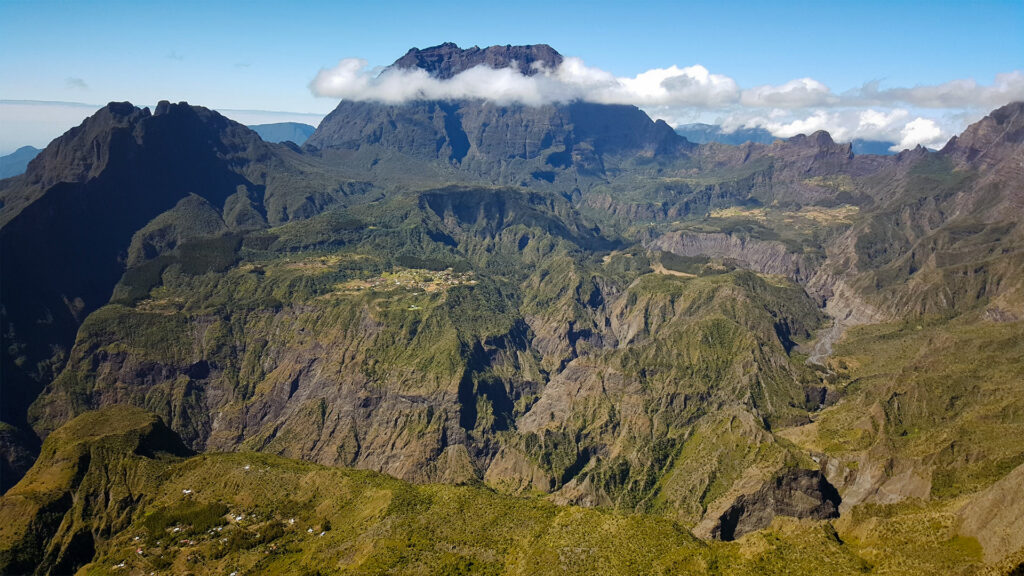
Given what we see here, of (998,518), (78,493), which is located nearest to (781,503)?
(998,518)

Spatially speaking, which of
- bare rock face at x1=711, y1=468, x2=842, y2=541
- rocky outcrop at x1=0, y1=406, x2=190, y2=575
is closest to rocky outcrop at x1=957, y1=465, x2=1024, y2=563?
bare rock face at x1=711, y1=468, x2=842, y2=541

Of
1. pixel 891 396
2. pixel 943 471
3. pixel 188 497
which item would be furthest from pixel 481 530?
pixel 891 396

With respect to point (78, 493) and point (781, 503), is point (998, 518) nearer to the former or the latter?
point (781, 503)

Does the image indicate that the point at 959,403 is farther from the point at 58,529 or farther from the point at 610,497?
the point at 58,529

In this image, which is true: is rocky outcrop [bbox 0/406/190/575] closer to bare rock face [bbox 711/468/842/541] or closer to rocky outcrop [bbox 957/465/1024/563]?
bare rock face [bbox 711/468/842/541]

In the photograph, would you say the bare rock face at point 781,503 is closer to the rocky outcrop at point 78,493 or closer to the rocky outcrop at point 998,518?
the rocky outcrop at point 998,518

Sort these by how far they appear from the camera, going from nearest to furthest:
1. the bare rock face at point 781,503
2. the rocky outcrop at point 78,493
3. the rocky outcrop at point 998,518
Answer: the rocky outcrop at point 998,518, the rocky outcrop at point 78,493, the bare rock face at point 781,503

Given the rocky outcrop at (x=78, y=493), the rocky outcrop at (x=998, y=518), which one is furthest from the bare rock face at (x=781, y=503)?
the rocky outcrop at (x=78, y=493)

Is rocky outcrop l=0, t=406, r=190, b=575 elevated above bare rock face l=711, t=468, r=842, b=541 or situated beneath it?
elevated above
